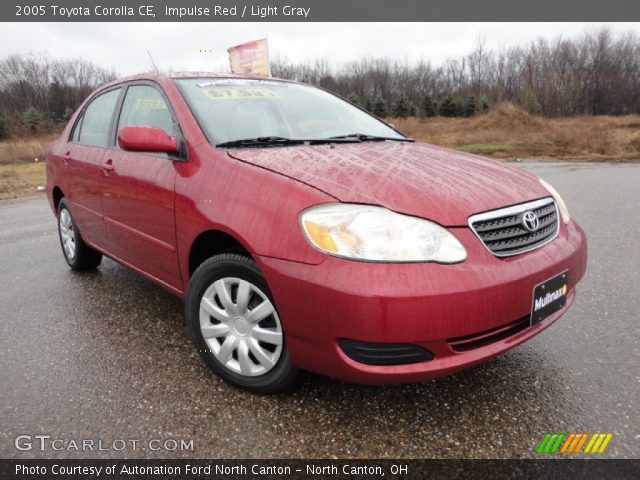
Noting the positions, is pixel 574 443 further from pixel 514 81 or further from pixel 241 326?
pixel 514 81

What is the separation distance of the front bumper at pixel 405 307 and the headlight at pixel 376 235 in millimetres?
40

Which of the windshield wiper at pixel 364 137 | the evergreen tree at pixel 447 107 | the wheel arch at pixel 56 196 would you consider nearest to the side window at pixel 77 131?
the wheel arch at pixel 56 196

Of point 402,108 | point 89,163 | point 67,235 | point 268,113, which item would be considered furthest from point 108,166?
point 402,108

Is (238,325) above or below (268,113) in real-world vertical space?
below

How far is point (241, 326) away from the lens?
6.93 ft

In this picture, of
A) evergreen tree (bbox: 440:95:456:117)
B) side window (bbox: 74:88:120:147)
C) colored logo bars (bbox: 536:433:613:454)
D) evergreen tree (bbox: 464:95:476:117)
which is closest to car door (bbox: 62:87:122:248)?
side window (bbox: 74:88:120:147)

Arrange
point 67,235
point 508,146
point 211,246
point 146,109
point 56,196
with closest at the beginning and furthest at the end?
1. point 211,246
2. point 146,109
3. point 67,235
4. point 56,196
5. point 508,146

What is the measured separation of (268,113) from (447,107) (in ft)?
164

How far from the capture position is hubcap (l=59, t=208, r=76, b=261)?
3988mm

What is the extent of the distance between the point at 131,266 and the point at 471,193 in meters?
2.18

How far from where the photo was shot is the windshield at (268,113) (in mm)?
2531

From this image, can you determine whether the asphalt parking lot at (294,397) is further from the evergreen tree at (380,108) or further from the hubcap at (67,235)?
the evergreen tree at (380,108)

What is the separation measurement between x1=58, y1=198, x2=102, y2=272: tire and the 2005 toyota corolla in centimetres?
121

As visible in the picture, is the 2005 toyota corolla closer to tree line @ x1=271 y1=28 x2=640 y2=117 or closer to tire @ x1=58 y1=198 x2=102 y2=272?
tire @ x1=58 y1=198 x2=102 y2=272
